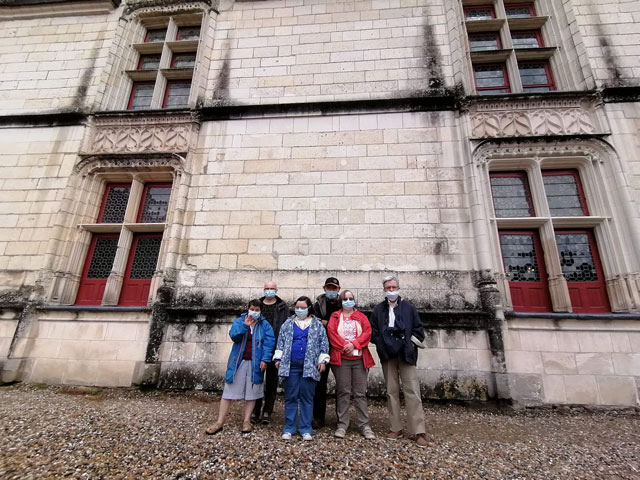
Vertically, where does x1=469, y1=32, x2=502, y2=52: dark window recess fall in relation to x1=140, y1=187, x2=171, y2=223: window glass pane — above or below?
above

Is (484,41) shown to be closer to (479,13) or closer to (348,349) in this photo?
(479,13)

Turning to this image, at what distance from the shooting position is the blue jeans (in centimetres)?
336

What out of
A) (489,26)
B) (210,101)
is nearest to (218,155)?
(210,101)

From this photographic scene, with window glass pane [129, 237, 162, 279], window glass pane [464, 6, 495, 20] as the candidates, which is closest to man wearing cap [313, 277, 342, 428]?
window glass pane [129, 237, 162, 279]

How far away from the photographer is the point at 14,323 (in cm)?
571

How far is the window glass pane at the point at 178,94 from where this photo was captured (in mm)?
7531

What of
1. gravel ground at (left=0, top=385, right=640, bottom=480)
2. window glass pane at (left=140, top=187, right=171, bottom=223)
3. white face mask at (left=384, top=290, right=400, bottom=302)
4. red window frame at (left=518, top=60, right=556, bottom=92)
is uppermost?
red window frame at (left=518, top=60, right=556, bottom=92)

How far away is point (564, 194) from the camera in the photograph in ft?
19.5

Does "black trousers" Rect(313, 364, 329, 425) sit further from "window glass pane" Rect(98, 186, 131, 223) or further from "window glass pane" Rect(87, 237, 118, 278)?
"window glass pane" Rect(98, 186, 131, 223)

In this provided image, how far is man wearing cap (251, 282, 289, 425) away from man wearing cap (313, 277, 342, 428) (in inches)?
18.6

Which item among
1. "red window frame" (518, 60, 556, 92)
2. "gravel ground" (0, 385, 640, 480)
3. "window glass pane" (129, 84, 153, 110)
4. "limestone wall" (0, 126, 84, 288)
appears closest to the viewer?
"gravel ground" (0, 385, 640, 480)

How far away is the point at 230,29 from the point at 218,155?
3.64 metres

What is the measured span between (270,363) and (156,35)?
939 cm

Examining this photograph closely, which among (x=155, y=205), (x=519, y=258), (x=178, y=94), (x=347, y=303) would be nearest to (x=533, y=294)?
(x=519, y=258)
